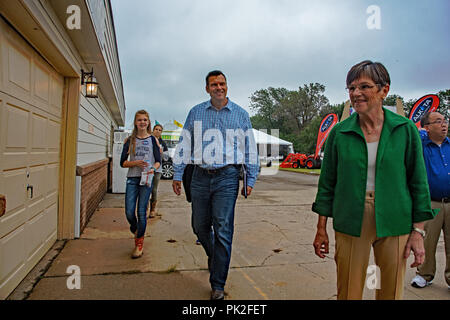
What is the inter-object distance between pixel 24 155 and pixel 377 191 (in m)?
3.02

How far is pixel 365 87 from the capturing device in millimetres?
1787

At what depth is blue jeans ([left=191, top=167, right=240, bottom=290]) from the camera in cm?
269

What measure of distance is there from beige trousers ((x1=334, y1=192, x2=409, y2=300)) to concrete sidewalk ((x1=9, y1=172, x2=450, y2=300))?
1.06m

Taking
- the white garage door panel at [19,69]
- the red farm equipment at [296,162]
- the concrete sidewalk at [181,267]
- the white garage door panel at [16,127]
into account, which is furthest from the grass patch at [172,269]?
the red farm equipment at [296,162]

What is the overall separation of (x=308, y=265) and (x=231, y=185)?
1645mm

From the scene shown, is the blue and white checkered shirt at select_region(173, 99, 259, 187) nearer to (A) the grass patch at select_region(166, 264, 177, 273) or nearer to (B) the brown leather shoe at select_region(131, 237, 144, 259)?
(A) the grass patch at select_region(166, 264, 177, 273)

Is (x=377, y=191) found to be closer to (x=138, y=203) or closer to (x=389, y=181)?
(x=389, y=181)

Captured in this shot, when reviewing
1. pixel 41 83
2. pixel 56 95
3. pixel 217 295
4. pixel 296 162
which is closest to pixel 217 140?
pixel 217 295

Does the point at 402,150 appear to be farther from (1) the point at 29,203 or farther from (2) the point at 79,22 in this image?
(2) the point at 79,22

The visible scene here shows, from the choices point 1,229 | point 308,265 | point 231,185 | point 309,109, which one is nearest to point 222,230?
point 231,185

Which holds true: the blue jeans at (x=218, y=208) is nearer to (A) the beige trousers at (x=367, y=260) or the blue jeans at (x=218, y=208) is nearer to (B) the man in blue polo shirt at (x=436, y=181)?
(A) the beige trousers at (x=367, y=260)

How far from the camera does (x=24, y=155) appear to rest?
2.93 metres

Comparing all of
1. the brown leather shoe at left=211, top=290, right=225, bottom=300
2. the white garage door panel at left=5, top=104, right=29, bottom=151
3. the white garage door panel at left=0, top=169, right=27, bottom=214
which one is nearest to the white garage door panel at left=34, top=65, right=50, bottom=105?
the white garage door panel at left=5, top=104, right=29, bottom=151

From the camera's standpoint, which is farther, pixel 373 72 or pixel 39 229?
pixel 39 229
